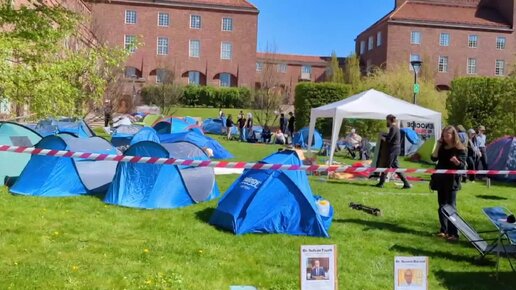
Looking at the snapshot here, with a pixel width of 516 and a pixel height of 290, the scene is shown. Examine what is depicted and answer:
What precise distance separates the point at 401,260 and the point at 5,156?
963cm

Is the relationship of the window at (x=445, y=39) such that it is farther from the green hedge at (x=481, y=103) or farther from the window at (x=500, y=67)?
the green hedge at (x=481, y=103)

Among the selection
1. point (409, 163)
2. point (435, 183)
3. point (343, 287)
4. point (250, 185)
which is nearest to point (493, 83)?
point (409, 163)

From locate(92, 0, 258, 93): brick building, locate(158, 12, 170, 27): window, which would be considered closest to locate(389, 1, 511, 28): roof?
locate(92, 0, 258, 93): brick building

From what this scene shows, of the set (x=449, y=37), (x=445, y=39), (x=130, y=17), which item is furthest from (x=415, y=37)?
(x=130, y=17)

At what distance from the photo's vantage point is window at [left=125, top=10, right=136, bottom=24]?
5822cm

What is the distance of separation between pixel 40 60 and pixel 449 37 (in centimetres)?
6095

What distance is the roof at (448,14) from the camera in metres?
61.9

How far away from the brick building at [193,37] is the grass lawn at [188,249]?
4944cm

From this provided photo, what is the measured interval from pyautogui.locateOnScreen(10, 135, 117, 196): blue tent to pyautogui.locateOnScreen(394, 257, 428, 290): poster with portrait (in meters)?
7.92

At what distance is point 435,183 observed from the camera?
827 cm

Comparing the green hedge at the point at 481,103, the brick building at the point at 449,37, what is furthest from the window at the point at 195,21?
the green hedge at the point at 481,103

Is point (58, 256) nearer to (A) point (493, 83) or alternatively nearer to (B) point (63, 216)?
(B) point (63, 216)

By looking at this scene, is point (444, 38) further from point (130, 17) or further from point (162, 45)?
point (130, 17)

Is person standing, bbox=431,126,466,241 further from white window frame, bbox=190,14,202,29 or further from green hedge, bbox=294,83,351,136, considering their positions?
white window frame, bbox=190,14,202,29
